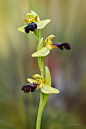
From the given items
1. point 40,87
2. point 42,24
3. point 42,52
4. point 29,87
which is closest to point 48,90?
point 40,87

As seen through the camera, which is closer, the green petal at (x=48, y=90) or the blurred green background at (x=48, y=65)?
the green petal at (x=48, y=90)

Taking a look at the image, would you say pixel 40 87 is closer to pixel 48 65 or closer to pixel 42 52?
pixel 42 52

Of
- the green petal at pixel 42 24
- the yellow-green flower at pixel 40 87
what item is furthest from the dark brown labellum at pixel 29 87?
the green petal at pixel 42 24

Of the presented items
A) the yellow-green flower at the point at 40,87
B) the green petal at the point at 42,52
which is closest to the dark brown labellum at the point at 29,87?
the yellow-green flower at the point at 40,87

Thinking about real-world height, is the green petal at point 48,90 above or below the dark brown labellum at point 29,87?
below

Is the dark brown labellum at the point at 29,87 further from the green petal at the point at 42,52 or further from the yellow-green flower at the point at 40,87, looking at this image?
the green petal at the point at 42,52

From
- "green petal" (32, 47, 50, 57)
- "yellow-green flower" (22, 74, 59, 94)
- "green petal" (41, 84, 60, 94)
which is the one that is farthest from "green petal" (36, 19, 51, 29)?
"green petal" (41, 84, 60, 94)

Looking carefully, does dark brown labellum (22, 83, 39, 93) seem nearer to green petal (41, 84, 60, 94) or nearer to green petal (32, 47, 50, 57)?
green petal (41, 84, 60, 94)

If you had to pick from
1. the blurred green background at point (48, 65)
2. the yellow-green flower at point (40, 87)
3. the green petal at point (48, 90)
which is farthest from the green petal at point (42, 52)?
the blurred green background at point (48, 65)

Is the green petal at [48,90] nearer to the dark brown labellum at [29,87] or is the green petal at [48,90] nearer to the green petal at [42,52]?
the dark brown labellum at [29,87]

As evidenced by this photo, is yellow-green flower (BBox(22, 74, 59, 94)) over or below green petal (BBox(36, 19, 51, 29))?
below
